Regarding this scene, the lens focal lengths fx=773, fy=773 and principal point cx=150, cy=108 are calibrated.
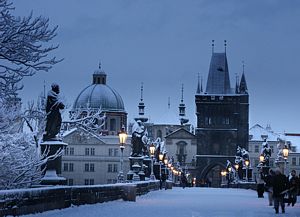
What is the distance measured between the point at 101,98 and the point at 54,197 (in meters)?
130

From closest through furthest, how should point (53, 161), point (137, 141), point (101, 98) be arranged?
point (53, 161), point (137, 141), point (101, 98)

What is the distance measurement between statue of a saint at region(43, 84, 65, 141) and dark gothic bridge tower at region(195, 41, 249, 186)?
12805 cm

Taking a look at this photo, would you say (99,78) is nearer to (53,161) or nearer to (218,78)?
(218,78)

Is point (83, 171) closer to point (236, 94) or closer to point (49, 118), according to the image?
point (236, 94)

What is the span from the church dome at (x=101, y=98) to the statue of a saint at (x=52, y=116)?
123m

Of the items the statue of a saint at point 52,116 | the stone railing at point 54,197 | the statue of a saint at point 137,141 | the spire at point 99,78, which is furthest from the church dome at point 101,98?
the statue of a saint at point 52,116

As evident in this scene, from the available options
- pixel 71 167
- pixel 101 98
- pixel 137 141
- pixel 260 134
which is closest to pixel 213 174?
pixel 260 134

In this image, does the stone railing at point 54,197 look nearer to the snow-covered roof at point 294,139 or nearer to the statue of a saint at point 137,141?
the statue of a saint at point 137,141

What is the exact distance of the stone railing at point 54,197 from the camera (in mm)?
17031

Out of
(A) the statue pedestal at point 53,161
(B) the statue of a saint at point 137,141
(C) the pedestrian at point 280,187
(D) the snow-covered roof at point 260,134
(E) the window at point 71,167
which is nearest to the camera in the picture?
(A) the statue pedestal at point 53,161

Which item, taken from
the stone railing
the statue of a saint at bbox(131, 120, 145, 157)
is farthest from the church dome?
the stone railing

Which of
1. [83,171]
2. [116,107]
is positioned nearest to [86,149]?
[83,171]

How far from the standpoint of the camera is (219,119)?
15875 centimetres

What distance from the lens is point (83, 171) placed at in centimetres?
13550
